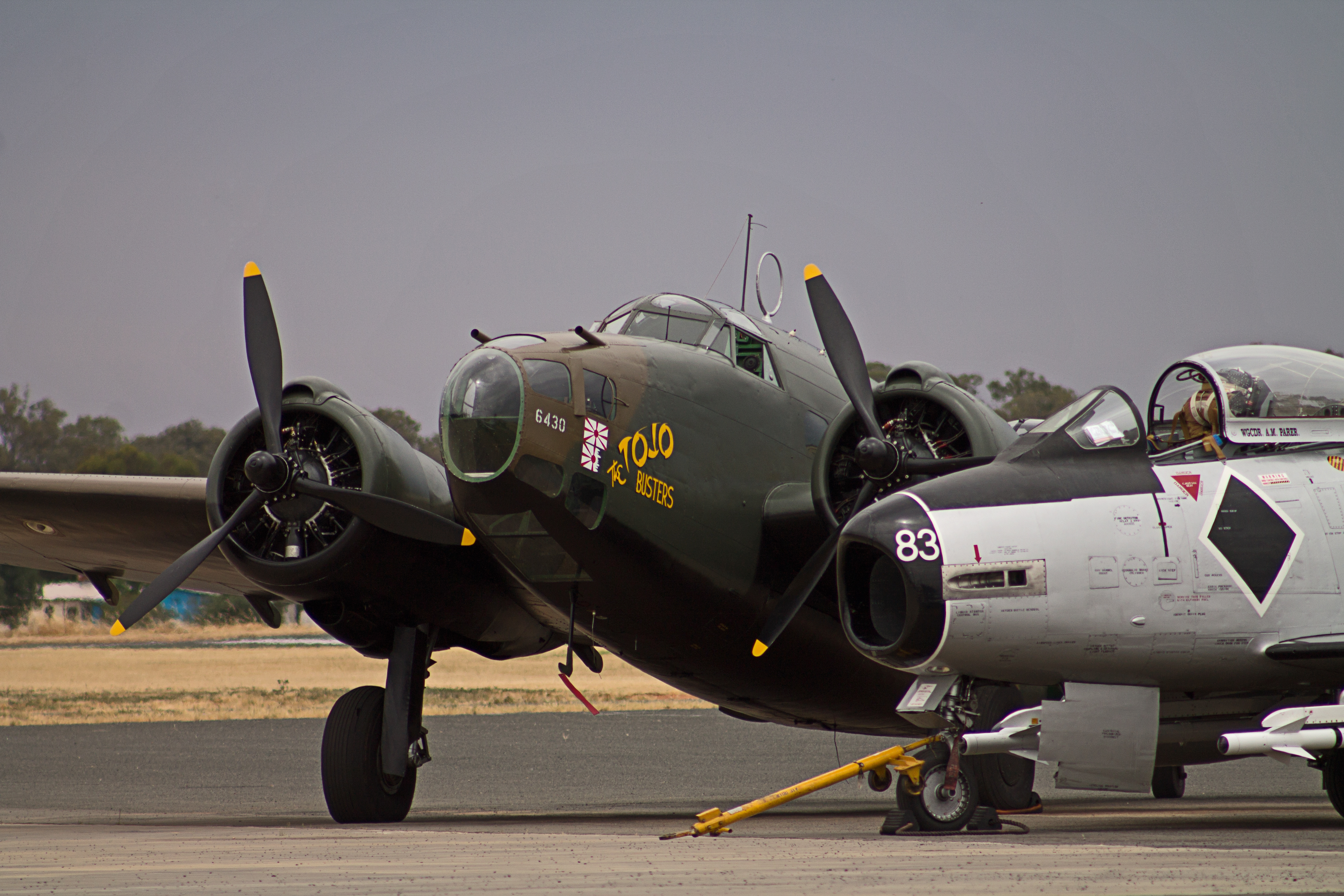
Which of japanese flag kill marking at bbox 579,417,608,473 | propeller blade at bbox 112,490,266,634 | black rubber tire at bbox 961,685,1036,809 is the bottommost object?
black rubber tire at bbox 961,685,1036,809

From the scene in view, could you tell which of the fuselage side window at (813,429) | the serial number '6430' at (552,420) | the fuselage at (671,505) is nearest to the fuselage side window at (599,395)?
the fuselage at (671,505)

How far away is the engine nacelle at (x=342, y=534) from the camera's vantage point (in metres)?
11.9

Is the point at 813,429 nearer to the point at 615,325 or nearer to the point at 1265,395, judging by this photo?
the point at 615,325

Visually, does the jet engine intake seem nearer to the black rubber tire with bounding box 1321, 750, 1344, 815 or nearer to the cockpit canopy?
the cockpit canopy

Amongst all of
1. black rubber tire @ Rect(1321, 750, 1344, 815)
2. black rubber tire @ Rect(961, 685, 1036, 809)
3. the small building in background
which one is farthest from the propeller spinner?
the small building in background

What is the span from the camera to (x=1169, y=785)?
1538cm

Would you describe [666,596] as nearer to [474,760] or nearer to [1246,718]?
[1246,718]

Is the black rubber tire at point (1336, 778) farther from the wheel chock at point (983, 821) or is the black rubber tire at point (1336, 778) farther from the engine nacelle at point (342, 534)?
the engine nacelle at point (342, 534)

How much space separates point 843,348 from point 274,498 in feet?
16.5

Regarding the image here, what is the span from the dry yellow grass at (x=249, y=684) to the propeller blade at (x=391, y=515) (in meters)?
16.3

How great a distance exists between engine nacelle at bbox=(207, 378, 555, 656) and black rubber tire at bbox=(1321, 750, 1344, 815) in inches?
281

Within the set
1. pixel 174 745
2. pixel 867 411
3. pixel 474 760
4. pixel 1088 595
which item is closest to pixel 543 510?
pixel 867 411

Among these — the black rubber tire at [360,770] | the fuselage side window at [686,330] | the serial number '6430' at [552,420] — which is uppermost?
the fuselage side window at [686,330]

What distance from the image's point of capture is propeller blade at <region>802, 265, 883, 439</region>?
1158 cm
